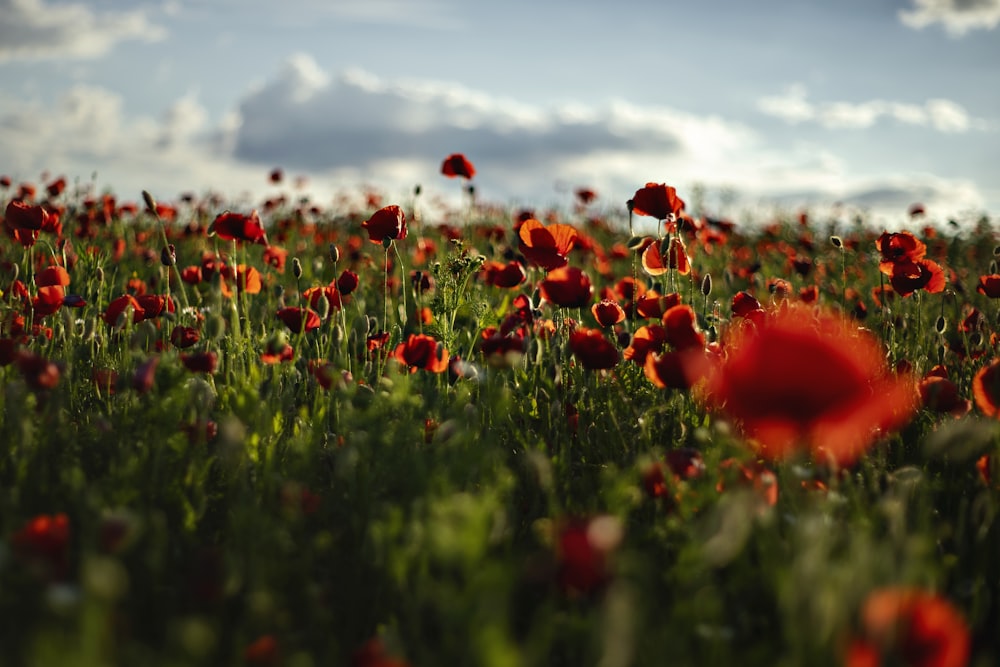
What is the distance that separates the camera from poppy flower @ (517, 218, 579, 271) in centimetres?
292

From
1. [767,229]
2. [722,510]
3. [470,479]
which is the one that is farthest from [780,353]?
[767,229]

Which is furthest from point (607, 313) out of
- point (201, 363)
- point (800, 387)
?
point (800, 387)

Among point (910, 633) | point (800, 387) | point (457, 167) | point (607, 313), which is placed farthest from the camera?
point (457, 167)

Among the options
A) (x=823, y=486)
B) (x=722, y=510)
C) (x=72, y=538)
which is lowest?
(x=72, y=538)

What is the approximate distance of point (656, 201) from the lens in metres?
3.08

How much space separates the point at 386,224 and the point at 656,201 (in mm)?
1060

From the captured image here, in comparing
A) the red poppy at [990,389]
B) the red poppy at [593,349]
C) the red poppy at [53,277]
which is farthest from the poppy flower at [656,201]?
the red poppy at [53,277]

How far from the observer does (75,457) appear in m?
2.09

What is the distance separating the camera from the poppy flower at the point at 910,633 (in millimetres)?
1138

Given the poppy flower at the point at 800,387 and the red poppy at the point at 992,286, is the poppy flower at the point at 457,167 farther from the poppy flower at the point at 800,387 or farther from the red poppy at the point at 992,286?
the poppy flower at the point at 800,387

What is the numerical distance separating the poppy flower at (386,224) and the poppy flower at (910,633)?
88.4 inches

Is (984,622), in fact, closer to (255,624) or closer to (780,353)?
(780,353)

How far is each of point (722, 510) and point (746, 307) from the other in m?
1.74

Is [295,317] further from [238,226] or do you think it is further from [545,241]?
[545,241]
